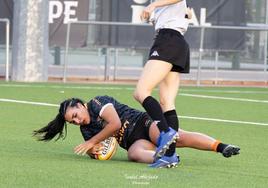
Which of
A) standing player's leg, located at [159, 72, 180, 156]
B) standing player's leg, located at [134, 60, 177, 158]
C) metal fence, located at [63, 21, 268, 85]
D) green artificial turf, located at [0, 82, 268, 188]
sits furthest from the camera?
metal fence, located at [63, 21, 268, 85]

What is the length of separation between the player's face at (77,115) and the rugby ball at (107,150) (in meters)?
0.26

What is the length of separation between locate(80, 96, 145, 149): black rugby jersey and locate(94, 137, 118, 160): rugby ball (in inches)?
3.1

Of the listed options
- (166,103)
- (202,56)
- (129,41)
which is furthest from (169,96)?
(202,56)

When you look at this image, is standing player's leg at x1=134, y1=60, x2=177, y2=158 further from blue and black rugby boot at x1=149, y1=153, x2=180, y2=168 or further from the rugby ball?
the rugby ball

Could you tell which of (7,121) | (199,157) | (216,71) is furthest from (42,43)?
(199,157)

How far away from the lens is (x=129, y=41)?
21.8m

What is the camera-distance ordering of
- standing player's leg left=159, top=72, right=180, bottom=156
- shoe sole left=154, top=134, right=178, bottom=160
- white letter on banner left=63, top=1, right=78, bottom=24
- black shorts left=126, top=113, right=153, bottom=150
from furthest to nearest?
white letter on banner left=63, top=1, right=78, bottom=24
black shorts left=126, top=113, right=153, bottom=150
standing player's leg left=159, top=72, right=180, bottom=156
shoe sole left=154, top=134, right=178, bottom=160

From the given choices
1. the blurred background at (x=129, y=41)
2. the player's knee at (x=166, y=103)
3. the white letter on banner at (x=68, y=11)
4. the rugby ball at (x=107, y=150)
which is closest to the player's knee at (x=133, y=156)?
the rugby ball at (x=107, y=150)

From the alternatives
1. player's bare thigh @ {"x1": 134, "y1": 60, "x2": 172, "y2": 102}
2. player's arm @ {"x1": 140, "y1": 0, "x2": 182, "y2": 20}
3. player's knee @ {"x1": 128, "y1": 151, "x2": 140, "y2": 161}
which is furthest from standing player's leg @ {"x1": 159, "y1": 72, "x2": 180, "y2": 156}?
player's arm @ {"x1": 140, "y1": 0, "x2": 182, "y2": 20}

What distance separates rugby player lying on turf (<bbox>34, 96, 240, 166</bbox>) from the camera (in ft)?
28.2

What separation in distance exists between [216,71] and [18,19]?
456 cm

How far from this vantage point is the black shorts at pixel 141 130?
29.1ft

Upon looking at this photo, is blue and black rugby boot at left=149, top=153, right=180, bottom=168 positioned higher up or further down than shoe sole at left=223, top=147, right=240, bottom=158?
further down

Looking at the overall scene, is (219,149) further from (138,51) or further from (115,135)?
(138,51)
